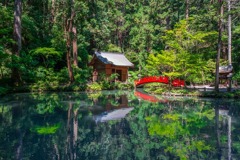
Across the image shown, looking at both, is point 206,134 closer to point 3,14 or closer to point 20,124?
point 20,124

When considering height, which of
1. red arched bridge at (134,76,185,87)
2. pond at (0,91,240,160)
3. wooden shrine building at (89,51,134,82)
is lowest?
pond at (0,91,240,160)

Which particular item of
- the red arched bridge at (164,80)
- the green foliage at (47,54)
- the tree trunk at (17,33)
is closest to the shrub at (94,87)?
the green foliage at (47,54)

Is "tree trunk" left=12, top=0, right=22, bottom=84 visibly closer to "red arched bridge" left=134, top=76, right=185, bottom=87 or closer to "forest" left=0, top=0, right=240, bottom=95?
"forest" left=0, top=0, right=240, bottom=95

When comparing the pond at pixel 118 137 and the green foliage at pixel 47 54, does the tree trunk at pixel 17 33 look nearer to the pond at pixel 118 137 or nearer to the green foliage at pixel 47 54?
the green foliage at pixel 47 54

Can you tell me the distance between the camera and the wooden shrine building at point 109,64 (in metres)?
25.1

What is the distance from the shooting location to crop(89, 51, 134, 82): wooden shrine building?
25109 mm

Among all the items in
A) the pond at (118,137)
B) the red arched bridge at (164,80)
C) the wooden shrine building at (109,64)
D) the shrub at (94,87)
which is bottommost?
the shrub at (94,87)

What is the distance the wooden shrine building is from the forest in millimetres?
1198

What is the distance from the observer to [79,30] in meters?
25.9

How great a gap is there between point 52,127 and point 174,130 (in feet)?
10.9

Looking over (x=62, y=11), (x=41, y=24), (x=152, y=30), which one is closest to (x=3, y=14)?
(x=62, y=11)

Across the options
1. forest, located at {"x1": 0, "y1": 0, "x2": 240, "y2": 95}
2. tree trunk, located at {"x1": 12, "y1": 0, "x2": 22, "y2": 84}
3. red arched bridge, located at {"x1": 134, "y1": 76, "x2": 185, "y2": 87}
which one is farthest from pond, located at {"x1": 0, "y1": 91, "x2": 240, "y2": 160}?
red arched bridge, located at {"x1": 134, "y1": 76, "x2": 185, "y2": 87}

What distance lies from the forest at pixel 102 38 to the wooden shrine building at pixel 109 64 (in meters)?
1.20

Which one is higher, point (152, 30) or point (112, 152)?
point (152, 30)
